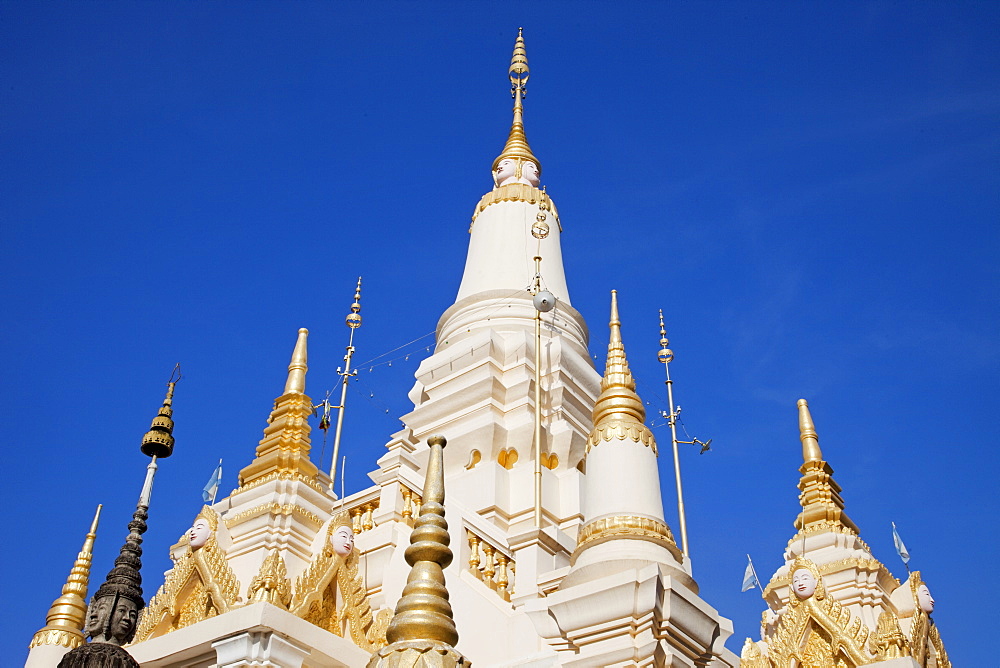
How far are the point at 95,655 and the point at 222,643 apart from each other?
1.26 metres

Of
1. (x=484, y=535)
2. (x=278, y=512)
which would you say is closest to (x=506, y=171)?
(x=484, y=535)

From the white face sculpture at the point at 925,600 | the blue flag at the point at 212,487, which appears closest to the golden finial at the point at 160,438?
the blue flag at the point at 212,487

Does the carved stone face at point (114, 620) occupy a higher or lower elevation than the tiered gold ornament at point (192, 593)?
lower

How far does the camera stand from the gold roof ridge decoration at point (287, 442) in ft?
46.6

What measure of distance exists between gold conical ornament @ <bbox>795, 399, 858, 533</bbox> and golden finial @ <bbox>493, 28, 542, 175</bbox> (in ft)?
42.2

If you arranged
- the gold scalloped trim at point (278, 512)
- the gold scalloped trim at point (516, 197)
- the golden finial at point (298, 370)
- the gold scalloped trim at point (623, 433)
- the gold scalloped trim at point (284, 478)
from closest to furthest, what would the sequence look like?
the gold scalloped trim at point (623, 433) → the gold scalloped trim at point (278, 512) → the gold scalloped trim at point (284, 478) → the golden finial at point (298, 370) → the gold scalloped trim at point (516, 197)

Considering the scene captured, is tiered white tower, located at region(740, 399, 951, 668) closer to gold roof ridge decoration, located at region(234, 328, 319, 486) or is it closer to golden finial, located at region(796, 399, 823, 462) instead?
golden finial, located at region(796, 399, 823, 462)

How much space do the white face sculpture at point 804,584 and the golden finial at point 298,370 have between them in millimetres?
7170

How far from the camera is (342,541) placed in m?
12.8

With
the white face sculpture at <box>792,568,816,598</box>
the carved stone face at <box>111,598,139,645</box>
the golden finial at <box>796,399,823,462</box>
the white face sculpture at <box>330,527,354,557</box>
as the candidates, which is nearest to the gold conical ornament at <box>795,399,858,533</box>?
the golden finial at <box>796,399,823,462</box>

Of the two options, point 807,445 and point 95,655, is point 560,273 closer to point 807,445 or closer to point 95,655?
point 807,445

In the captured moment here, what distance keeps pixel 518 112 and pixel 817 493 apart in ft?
54.4

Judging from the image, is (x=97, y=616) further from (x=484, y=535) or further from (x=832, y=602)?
(x=832, y=602)

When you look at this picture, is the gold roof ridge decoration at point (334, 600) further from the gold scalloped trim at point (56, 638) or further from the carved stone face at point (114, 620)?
the gold scalloped trim at point (56, 638)
